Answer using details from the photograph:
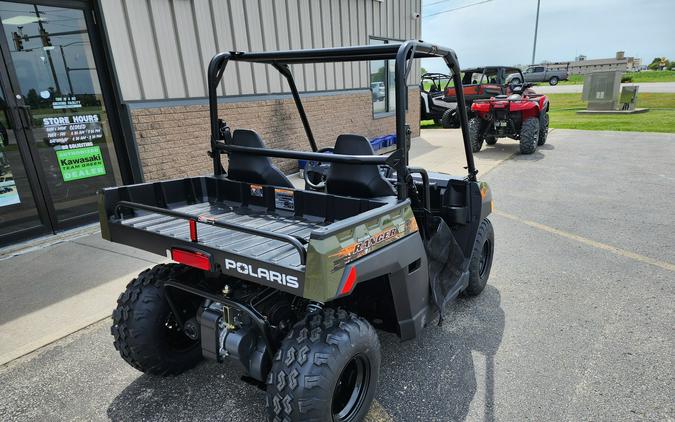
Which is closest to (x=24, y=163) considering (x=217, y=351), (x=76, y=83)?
(x=76, y=83)

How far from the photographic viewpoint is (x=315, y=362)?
6.44ft

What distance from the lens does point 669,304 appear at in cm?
361

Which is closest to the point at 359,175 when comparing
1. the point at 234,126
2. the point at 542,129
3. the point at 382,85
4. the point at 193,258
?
the point at 193,258

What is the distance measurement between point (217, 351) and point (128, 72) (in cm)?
476

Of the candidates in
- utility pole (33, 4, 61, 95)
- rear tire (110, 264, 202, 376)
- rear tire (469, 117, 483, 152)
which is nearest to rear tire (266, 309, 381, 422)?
rear tire (110, 264, 202, 376)

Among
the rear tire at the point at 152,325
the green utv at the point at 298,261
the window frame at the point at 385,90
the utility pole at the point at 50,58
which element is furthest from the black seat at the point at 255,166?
the window frame at the point at 385,90

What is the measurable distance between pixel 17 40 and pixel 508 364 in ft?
20.1

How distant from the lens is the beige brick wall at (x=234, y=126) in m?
6.04

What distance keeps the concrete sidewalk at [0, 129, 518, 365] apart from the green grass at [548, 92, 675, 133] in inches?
574

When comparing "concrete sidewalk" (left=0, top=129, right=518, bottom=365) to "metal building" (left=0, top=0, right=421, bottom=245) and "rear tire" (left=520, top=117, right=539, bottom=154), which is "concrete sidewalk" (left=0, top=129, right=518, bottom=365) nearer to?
"metal building" (left=0, top=0, right=421, bottom=245)

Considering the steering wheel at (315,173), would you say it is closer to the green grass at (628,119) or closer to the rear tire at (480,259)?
the rear tire at (480,259)

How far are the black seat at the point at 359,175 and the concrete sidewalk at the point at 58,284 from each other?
2.42 metres

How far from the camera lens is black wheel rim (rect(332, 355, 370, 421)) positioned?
7.53 ft

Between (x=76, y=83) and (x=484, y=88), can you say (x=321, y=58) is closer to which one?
(x=76, y=83)
